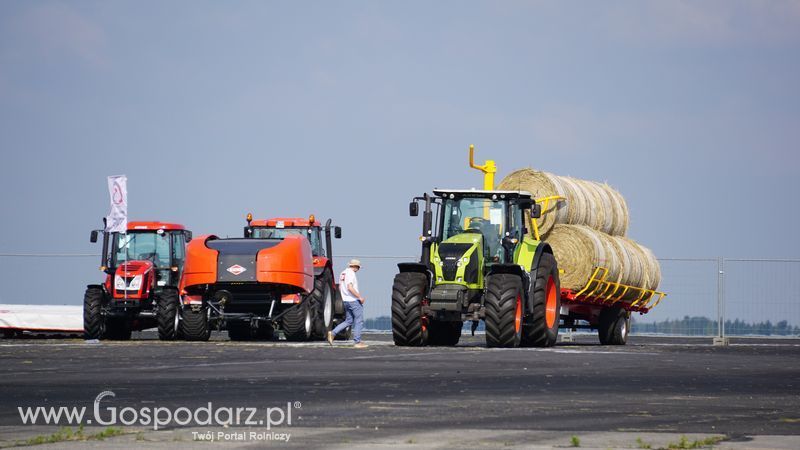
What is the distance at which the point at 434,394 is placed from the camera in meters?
13.6

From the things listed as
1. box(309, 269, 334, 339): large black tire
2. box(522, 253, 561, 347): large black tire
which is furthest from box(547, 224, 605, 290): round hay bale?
box(309, 269, 334, 339): large black tire

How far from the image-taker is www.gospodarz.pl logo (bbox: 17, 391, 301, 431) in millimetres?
10516

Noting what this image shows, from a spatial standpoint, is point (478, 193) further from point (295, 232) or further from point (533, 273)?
point (295, 232)

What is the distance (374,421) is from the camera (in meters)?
10.8

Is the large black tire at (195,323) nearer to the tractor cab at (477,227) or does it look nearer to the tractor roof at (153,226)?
the tractor roof at (153,226)

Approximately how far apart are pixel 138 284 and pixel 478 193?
8057 mm

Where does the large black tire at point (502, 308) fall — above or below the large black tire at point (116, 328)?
above

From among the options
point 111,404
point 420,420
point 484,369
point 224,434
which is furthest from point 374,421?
point 484,369

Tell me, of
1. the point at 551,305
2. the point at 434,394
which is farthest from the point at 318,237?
the point at 434,394

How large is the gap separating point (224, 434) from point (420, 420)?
70.0 inches

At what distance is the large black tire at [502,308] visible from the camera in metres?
24.9

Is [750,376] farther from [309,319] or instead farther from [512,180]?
[309,319]

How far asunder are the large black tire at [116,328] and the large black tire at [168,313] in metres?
1.81

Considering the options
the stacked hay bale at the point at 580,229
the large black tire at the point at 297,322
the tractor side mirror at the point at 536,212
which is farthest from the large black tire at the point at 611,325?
the large black tire at the point at 297,322
